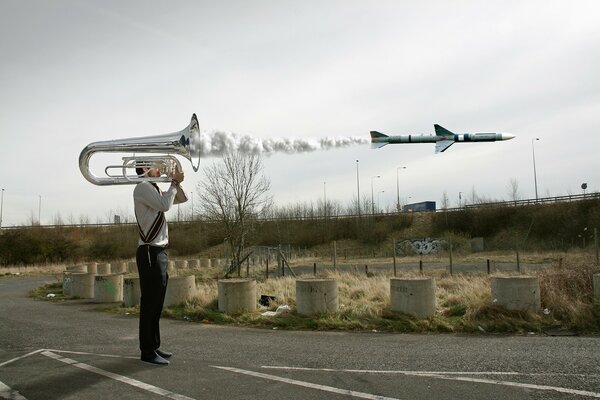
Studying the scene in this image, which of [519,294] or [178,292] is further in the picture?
[178,292]

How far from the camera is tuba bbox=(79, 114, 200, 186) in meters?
6.64

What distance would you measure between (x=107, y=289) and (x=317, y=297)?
762 cm

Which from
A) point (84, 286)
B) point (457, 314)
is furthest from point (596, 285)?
point (84, 286)

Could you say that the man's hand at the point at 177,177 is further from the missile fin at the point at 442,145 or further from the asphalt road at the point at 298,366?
the missile fin at the point at 442,145

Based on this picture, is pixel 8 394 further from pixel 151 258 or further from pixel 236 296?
pixel 236 296

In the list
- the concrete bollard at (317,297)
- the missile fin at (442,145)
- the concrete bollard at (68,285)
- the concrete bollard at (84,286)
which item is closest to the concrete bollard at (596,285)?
the concrete bollard at (317,297)

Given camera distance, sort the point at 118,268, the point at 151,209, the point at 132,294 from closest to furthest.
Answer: the point at 151,209, the point at 132,294, the point at 118,268

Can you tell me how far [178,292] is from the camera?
1221 centimetres

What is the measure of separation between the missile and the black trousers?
2034 centimetres

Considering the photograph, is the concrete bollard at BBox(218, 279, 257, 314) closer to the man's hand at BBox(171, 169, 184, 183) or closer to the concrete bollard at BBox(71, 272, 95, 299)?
the man's hand at BBox(171, 169, 184, 183)

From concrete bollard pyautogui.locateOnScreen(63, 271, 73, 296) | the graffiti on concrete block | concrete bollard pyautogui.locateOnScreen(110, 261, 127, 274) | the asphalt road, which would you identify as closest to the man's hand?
the asphalt road

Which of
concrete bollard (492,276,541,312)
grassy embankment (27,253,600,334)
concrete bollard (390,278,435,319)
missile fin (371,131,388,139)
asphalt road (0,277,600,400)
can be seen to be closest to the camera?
asphalt road (0,277,600,400)

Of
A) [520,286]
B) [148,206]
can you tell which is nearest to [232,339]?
[148,206]

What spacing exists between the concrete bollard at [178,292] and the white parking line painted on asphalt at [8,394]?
712cm
